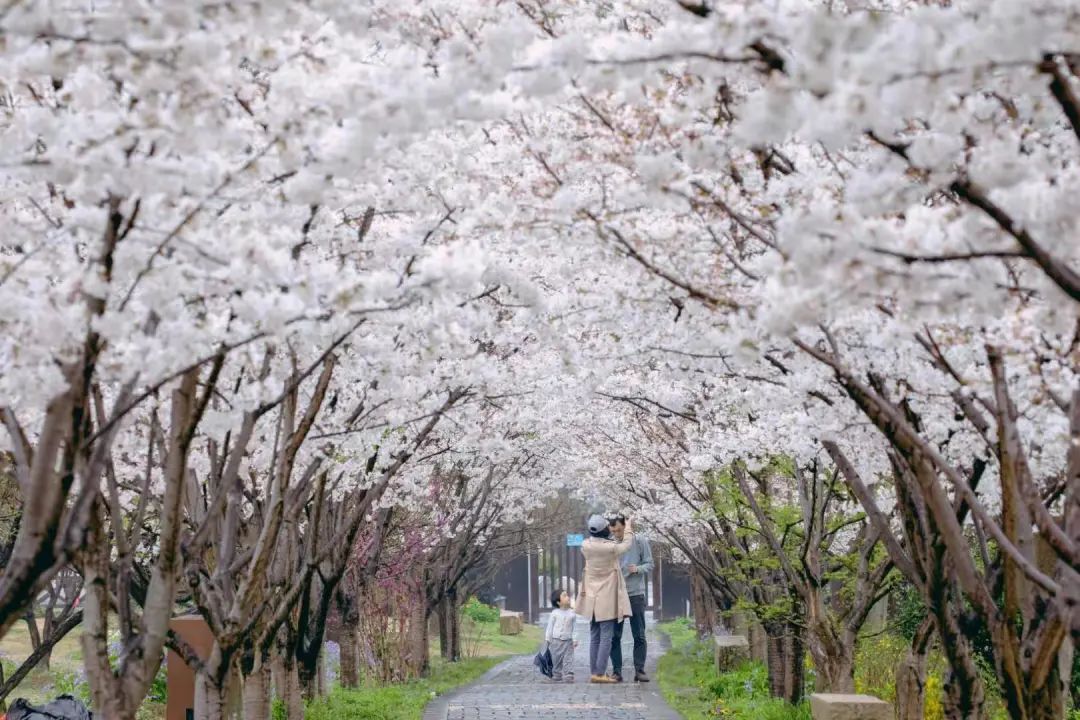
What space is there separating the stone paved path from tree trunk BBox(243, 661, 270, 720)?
118 inches

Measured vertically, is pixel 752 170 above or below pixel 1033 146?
above

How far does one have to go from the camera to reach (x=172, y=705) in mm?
8727

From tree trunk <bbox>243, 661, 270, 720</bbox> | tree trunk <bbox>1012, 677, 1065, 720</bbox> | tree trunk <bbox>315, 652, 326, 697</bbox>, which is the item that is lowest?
tree trunk <bbox>315, 652, 326, 697</bbox>

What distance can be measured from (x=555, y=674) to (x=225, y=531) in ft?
33.2

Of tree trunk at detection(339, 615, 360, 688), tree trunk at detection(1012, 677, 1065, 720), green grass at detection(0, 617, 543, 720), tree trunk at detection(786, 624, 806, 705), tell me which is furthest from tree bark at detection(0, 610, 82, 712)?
tree trunk at detection(1012, 677, 1065, 720)

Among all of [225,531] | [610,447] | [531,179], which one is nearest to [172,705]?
[225,531]

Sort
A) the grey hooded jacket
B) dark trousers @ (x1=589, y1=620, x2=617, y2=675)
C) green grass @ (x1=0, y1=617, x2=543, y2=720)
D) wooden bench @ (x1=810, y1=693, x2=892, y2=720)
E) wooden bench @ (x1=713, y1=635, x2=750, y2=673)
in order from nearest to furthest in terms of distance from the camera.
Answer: wooden bench @ (x1=810, y1=693, x2=892, y2=720) → green grass @ (x1=0, y1=617, x2=543, y2=720) → dark trousers @ (x1=589, y1=620, x2=617, y2=675) → the grey hooded jacket → wooden bench @ (x1=713, y1=635, x2=750, y2=673)

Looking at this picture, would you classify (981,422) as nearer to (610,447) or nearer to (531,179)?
(531,179)

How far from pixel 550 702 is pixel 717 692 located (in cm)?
231

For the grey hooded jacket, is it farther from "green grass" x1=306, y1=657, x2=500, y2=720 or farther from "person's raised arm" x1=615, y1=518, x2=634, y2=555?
"green grass" x1=306, y1=657, x2=500, y2=720

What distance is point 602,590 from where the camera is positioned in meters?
14.8

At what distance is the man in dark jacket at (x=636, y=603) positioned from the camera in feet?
49.2

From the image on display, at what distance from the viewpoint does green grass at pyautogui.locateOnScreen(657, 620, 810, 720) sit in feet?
36.6

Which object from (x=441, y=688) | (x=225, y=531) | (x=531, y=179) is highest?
(x=531, y=179)
